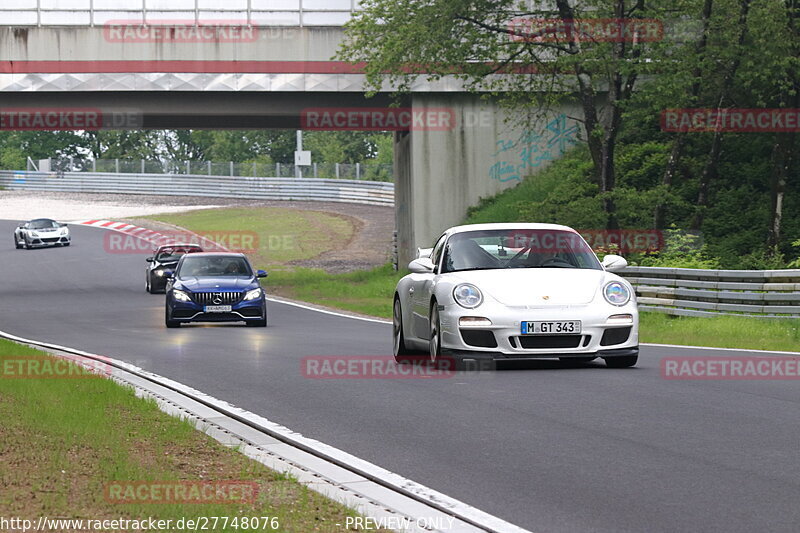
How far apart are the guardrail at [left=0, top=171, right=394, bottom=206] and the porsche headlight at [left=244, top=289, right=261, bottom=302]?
172ft

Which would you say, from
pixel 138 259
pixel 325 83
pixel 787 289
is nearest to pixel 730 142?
pixel 325 83

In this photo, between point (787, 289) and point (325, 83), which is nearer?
point (787, 289)

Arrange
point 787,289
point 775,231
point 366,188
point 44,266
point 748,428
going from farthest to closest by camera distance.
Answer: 1. point 366,188
2. point 44,266
3. point 775,231
4. point 787,289
5. point 748,428

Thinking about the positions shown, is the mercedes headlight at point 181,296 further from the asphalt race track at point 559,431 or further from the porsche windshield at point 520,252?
the porsche windshield at point 520,252

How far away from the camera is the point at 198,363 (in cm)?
1545

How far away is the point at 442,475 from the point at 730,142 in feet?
110

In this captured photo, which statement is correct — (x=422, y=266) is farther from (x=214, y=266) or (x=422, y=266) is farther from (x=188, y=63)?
(x=188, y=63)

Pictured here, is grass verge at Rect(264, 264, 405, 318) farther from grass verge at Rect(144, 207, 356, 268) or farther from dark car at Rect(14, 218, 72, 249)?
dark car at Rect(14, 218, 72, 249)

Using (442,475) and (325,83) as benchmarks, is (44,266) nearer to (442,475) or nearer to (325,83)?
(325,83)

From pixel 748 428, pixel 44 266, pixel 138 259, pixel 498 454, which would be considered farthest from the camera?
pixel 138 259

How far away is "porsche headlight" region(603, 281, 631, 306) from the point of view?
12.7 metres

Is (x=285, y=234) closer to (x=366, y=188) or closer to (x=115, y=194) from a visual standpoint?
(x=366, y=188)

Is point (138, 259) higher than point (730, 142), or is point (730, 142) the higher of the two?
point (730, 142)

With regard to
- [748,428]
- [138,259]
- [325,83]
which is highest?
[325,83]
